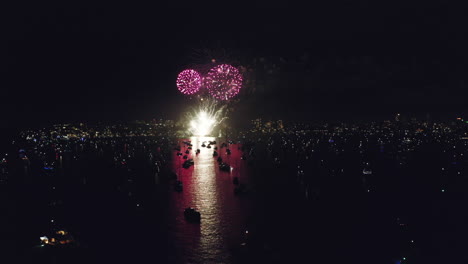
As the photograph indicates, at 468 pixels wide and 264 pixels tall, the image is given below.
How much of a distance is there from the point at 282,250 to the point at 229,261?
19.5 feet

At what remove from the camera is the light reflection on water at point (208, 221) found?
34.3 m

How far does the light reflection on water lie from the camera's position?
34.3 metres

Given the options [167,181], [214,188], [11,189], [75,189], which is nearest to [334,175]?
[214,188]

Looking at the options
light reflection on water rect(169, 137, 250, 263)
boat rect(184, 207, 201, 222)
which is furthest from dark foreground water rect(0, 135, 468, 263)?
boat rect(184, 207, 201, 222)

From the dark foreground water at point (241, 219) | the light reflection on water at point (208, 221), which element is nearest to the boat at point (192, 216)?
the light reflection on water at point (208, 221)

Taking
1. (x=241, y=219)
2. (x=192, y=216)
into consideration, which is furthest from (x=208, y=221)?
(x=241, y=219)

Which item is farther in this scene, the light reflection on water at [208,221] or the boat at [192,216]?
the boat at [192,216]

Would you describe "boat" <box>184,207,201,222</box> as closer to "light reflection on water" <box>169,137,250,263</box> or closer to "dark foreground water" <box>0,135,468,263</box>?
"light reflection on water" <box>169,137,250,263</box>

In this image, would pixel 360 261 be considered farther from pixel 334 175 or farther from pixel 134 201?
pixel 334 175

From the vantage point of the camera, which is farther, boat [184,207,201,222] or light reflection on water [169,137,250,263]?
boat [184,207,201,222]

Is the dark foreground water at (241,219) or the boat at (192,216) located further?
the boat at (192,216)

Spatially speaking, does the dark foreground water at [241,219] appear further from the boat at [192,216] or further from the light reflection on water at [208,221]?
the boat at [192,216]

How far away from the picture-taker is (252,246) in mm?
35688

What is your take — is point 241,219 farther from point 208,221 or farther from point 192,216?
point 192,216
